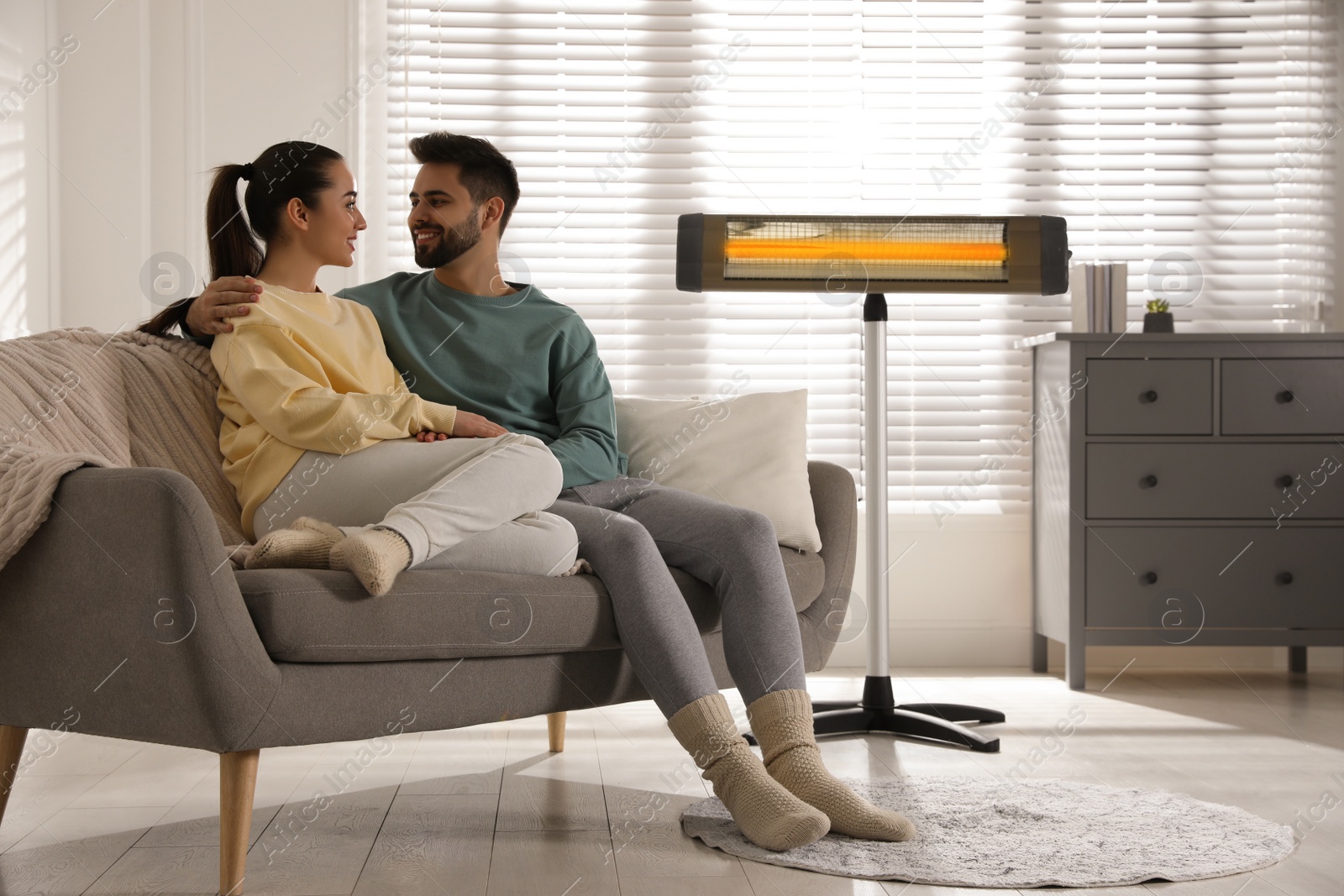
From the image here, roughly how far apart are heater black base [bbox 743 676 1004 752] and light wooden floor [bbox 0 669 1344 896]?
0.05 meters

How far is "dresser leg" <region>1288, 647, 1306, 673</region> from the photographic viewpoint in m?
3.20

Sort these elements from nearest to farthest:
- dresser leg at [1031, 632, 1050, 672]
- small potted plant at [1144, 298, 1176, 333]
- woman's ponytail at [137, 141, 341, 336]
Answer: woman's ponytail at [137, 141, 341, 336], small potted plant at [1144, 298, 1176, 333], dresser leg at [1031, 632, 1050, 672]

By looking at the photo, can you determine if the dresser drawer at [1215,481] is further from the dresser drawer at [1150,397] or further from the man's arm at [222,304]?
the man's arm at [222,304]

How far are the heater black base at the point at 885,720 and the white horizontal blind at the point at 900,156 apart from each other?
104 cm

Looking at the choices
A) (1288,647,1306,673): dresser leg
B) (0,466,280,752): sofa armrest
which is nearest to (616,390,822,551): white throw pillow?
(0,466,280,752): sofa armrest

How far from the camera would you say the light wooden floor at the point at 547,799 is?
1.48 m

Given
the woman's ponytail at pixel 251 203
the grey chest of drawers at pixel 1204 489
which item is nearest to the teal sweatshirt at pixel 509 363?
the woman's ponytail at pixel 251 203

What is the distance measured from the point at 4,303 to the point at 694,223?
5.68ft

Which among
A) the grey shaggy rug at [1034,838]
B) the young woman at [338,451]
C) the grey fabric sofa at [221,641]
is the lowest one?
the grey shaggy rug at [1034,838]

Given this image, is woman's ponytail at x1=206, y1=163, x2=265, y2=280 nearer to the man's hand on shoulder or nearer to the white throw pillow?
the man's hand on shoulder

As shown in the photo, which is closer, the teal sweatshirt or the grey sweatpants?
the grey sweatpants

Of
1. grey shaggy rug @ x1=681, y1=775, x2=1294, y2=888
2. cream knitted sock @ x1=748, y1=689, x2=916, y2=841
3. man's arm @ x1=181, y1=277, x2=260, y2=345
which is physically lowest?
grey shaggy rug @ x1=681, y1=775, x2=1294, y2=888

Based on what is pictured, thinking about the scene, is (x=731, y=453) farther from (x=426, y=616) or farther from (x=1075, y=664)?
(x=1075, y=664)

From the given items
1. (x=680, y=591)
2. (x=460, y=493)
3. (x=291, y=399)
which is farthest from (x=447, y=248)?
(x=680, y=591)
